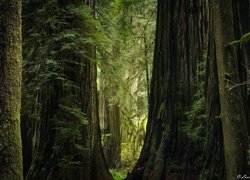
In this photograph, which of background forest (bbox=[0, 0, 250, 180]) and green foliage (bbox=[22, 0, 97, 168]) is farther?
green foliage (bbox=[22, 0, 97, 168])

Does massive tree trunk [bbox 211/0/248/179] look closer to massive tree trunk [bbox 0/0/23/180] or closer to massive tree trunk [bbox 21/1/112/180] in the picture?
massive tree trunk [bbox 0/0/23/180]

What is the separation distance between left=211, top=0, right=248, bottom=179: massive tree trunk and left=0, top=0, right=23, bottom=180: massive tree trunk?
8.71 ft

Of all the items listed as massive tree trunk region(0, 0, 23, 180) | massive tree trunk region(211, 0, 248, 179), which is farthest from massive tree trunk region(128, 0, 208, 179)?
massive tree trunk region(0, 0, 23, 180)

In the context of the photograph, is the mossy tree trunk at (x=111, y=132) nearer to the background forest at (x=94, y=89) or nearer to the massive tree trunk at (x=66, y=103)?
the background forest at (x=94, y=89)

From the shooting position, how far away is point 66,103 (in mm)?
7043

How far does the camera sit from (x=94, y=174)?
784 centimetres

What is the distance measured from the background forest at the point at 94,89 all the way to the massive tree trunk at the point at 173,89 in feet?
0.07

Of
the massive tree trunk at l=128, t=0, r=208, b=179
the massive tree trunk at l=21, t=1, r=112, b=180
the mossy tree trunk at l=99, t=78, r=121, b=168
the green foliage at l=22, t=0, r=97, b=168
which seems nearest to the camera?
the green foliage at l=22, t=0, r=97, b=168

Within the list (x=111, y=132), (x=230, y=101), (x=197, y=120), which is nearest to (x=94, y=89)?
(x=197, y=120)

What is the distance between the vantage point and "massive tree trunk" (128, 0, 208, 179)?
6777mm

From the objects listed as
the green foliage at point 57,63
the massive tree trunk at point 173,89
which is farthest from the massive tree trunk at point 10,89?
the massive tree trunk at point 173,89

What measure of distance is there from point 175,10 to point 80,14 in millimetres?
2227

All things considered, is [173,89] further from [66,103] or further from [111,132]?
[111,132]

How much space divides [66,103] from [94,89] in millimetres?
1366
